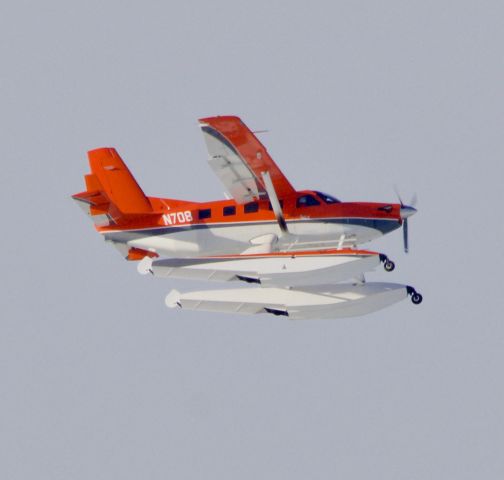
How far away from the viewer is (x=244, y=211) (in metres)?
30.4

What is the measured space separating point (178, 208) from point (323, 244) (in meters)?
3.29

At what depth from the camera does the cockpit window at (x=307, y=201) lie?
100ft

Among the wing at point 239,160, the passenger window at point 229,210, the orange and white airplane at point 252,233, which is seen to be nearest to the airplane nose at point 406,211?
the orange and white airplane at point 252,233

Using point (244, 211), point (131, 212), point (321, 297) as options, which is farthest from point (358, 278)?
point (131, 212)

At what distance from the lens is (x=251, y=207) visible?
1198 inches

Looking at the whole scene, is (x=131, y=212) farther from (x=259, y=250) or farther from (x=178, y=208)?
(x=259, y=250)

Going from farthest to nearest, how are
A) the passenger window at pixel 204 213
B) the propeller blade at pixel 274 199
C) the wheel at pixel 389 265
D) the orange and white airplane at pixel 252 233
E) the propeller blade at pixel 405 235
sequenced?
1. the propeller blade at pixel 405 235
2. the passenger window at pixel 204 213
3. the orange and white airplane at pixel 252 233
4. the propeller blade at pixel 274 199
5. the wheel at pixel 389 265

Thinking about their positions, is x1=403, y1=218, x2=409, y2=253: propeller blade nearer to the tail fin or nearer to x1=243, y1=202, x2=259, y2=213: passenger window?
x1=243, y1=202, x2=259, y2=213: passenger window

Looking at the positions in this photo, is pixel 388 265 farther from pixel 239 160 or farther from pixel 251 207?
pixel 239 160

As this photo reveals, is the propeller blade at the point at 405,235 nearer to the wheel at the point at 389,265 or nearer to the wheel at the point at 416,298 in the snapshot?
the wheel at the point at 416,298

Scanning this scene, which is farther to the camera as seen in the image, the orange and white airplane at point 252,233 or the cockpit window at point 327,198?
the cockpit window at point 327,198

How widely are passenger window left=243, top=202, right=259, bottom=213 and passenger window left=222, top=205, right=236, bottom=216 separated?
238 mm

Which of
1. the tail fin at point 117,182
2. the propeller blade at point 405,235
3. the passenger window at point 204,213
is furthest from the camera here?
the tail fin at point 117,182

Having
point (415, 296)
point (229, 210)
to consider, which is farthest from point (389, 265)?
point (229, 210)
